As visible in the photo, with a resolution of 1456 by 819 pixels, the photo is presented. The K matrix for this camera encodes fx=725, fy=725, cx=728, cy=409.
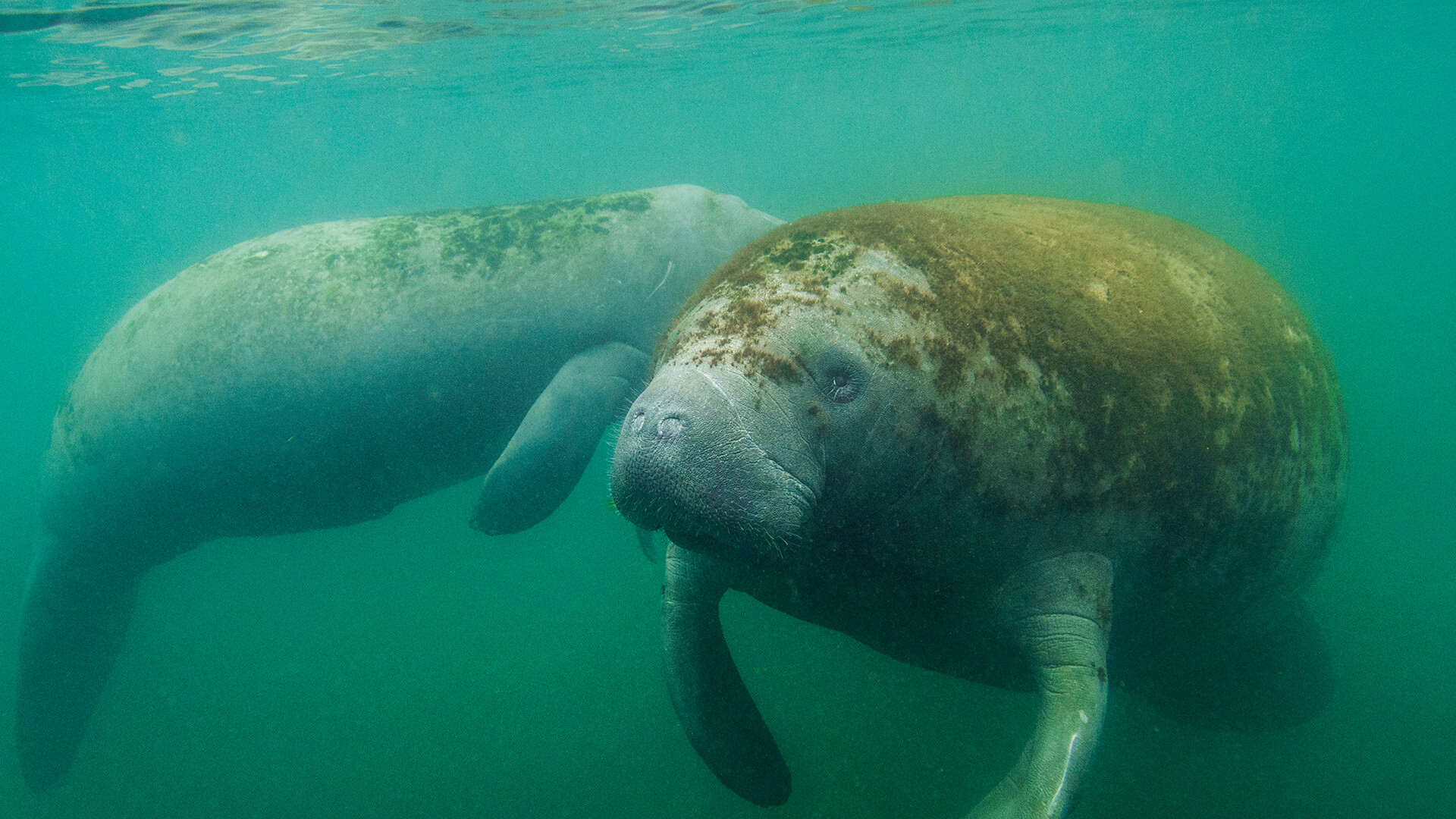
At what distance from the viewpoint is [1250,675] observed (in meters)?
4.54

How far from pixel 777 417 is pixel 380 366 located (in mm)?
3921

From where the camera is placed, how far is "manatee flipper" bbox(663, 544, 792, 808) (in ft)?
10.9

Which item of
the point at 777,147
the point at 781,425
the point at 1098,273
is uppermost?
the point at 1098,273

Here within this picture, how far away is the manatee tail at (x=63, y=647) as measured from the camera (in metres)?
6.37

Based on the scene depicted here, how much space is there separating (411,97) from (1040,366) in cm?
2848

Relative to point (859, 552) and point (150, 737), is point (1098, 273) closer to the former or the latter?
point (859, 552)

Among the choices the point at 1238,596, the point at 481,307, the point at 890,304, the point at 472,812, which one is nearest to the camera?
the point at 890,304

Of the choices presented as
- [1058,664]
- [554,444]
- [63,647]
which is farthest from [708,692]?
[63,647]

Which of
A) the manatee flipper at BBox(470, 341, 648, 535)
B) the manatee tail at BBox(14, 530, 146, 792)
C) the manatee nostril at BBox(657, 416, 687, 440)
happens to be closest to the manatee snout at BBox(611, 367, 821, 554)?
the manatee nostril at BBox(657, 416, 687, 440)

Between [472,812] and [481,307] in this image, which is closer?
[481,307]

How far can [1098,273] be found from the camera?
2.98 metres

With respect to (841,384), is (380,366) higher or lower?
lower

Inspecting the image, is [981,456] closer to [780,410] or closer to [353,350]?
[780,410]

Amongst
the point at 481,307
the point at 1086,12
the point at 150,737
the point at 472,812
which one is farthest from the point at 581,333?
the point at 1086,12
